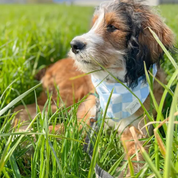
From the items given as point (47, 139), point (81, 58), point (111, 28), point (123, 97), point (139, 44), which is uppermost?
point (111, 28)

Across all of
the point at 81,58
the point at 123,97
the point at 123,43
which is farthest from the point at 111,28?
the point at 123,97

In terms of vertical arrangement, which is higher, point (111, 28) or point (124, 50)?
point (111, 28)

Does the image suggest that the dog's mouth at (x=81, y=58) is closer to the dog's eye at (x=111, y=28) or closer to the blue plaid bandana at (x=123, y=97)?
the blue plaid bandana at (x=123, y=97)

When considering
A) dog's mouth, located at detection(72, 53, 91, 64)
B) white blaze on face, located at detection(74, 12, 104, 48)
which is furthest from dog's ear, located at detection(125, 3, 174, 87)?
dog's mouth, located at detection(72, 53, 91, 64)

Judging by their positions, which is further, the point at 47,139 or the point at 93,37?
the point at 93,37

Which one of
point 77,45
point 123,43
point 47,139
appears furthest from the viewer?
point 123,43

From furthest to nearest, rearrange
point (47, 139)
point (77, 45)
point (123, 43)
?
point (123, 43), point (77, 45), point (47, 139)

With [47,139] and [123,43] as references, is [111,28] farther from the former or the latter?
[47,139]

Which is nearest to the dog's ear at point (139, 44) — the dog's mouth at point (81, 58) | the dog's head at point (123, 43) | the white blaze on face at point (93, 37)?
the dog's head at point (123, 43)

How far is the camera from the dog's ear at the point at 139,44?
2.18 meters

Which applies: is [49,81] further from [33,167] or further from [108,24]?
[33,167]

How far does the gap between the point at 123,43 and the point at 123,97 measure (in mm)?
494

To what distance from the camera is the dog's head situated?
2.16m

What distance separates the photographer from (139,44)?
7.16 ft
